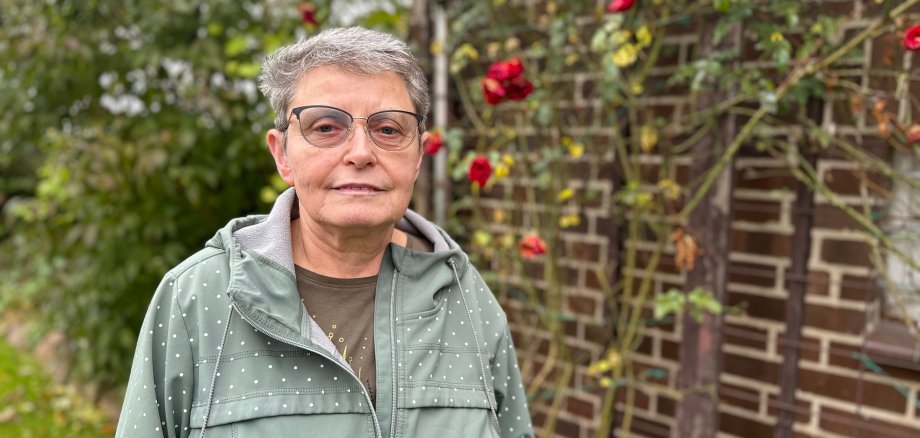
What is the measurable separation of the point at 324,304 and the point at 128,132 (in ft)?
8.65

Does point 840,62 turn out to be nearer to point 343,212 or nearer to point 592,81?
point 592,81

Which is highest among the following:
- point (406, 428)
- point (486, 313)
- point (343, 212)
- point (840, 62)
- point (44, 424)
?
point (840, 62)

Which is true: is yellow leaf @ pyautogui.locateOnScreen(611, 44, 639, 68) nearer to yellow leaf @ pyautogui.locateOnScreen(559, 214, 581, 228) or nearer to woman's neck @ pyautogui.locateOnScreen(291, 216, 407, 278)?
yellow leaf @ pyautogui.locateOnScreen(559, 214, 581, 228)

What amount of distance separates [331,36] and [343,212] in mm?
353

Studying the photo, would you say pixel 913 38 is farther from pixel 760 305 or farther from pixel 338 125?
pixel 338 125

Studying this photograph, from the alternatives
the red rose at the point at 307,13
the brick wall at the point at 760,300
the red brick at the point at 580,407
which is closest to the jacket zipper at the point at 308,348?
the brick wall at the point at 760,300

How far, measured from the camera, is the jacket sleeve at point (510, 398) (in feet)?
6.03

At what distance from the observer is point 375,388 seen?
153cm

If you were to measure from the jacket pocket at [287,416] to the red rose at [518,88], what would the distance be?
1349mm

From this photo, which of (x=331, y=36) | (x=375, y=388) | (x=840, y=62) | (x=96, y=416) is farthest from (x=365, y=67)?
(x=96, y=416)

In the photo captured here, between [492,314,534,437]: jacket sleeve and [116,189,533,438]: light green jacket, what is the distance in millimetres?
198

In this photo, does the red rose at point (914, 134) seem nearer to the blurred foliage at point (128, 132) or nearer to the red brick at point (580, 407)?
the red brick at point (580, 407)

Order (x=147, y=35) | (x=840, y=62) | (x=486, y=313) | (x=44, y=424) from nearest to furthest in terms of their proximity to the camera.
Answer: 1. (x=486, y=313)
2. (x=840, y=62)
3. (x=147, y=35)
4. (x=44, y=424)

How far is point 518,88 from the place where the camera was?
2.53 m
